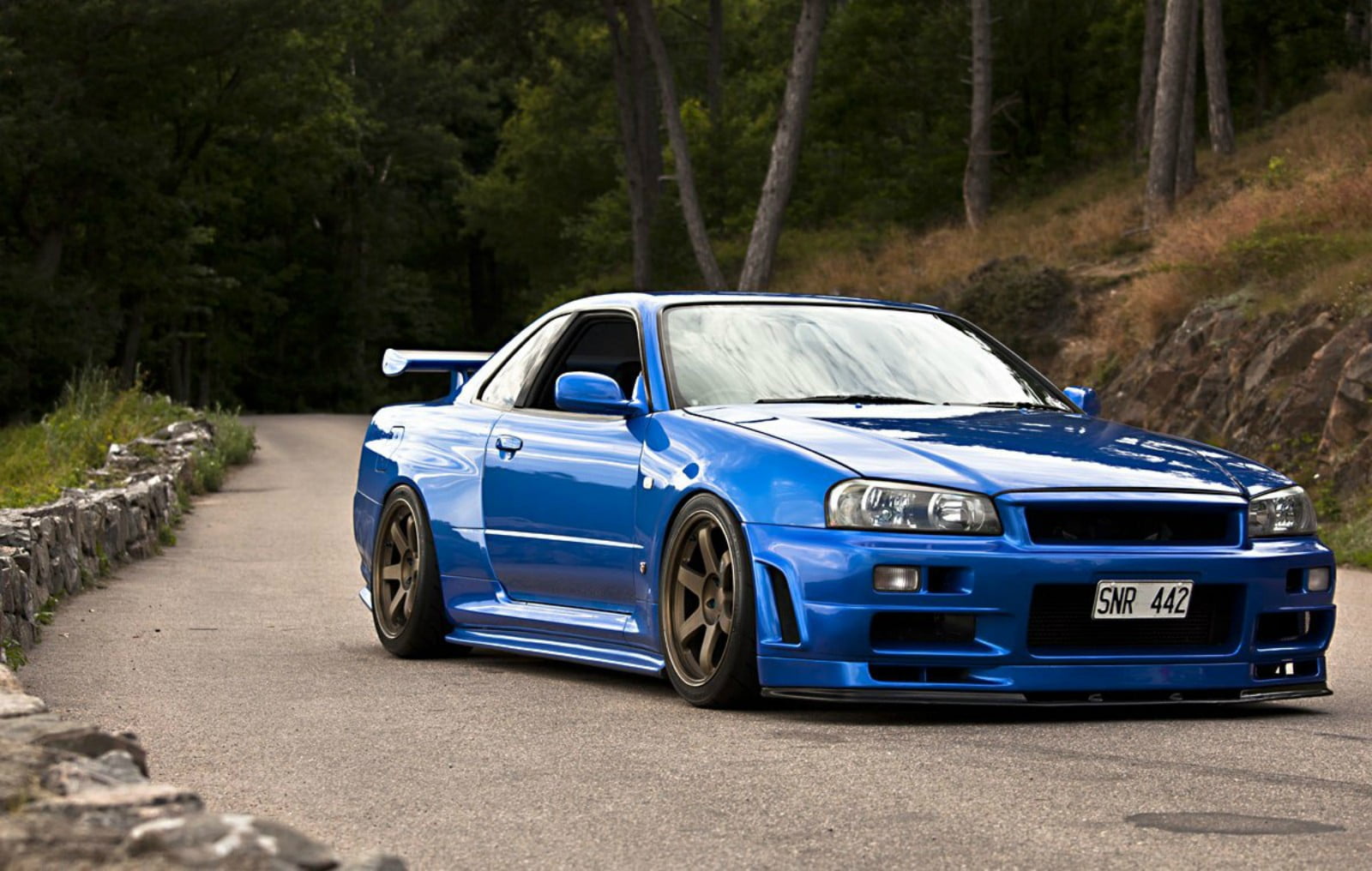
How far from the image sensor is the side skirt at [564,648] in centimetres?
796

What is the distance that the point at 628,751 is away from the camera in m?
6.54

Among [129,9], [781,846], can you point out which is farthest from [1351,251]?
[129,9]

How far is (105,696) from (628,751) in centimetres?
252

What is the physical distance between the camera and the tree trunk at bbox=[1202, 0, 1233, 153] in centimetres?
4012

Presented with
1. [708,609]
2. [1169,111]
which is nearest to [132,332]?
[1169,111]

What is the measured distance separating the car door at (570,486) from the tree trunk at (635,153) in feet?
138

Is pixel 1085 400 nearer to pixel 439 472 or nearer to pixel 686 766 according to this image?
pixel 439 472

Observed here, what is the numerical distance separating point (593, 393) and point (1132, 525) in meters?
2.06

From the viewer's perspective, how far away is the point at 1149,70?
46188 mm

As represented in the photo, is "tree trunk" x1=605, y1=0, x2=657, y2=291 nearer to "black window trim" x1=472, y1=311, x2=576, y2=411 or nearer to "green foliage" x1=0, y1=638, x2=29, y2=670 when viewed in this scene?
"black window trim" x1=472, y1=311, x2=576, y2=411

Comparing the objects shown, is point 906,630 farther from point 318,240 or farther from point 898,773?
point 318,240

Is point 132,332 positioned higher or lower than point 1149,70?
lower

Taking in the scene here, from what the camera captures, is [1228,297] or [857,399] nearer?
[857,399]

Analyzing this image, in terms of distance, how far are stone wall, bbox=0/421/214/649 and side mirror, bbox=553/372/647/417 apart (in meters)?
2.44
